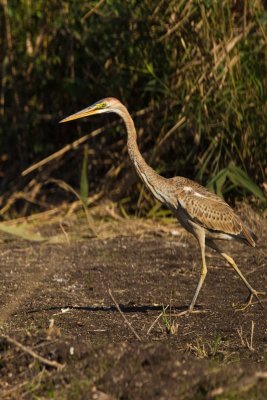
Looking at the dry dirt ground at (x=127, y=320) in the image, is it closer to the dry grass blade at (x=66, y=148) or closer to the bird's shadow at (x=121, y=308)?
the bird's shadow at (x=121, y=308)

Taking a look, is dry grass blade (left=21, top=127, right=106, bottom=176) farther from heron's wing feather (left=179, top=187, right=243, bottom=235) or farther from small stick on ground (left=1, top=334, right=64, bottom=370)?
small stick on ground (left=1, top=334, right=64, bottom=370)

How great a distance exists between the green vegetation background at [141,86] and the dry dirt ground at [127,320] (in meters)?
0.82

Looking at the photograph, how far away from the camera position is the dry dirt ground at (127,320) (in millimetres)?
4820

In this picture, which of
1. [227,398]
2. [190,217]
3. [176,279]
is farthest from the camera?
[176,279]

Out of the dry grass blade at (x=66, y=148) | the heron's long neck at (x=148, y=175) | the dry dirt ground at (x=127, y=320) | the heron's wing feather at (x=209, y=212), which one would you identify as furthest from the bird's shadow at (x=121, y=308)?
the dry grass blade at (x=66, y=148)

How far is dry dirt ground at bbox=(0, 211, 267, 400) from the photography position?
4820mm

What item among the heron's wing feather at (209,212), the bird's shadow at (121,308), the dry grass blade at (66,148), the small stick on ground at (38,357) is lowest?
the bird's shadow at (121,308)

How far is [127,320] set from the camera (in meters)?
6.48

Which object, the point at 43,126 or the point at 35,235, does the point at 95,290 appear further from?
the point at 43,126

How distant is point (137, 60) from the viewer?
10.1 m

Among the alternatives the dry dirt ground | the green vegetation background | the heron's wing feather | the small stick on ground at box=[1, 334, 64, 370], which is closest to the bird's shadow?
the dry dirt ground

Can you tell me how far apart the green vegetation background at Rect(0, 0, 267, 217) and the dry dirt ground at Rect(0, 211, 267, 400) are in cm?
82

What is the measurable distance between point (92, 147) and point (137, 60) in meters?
1.13

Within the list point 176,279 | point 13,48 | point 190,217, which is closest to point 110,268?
point 176,279
